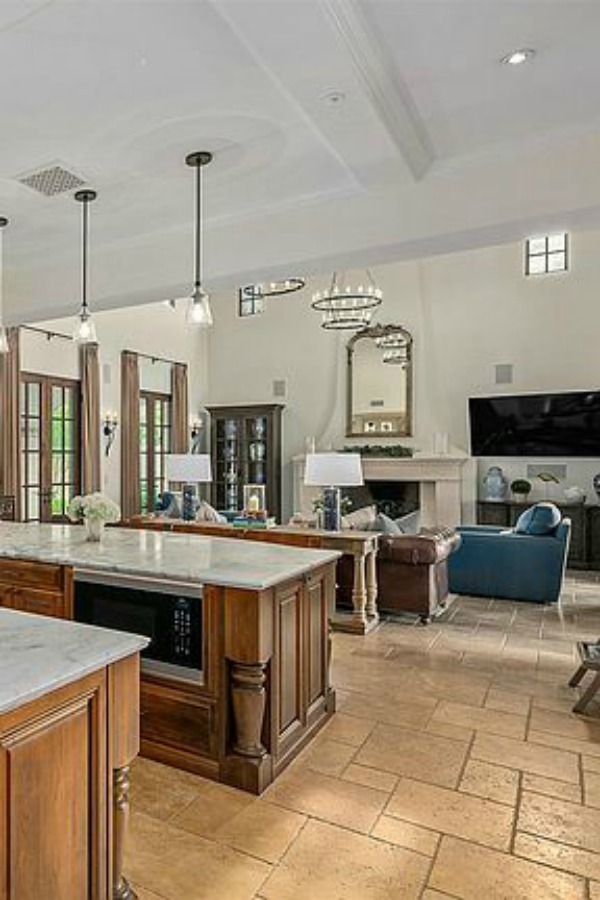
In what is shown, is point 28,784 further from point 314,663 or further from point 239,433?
point 239,433

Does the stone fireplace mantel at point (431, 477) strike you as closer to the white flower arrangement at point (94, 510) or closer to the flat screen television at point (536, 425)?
the flat screen television at point (536, 425)

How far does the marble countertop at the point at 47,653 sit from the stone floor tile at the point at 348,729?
5.80 feet

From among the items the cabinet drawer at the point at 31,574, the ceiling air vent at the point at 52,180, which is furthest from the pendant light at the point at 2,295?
the cabinet drawer at the point at 31,574

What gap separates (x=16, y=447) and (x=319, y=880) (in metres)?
6.57

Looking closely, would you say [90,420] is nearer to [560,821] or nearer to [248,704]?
[248,704]

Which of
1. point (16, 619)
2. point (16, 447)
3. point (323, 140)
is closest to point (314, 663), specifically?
point (16, 619)

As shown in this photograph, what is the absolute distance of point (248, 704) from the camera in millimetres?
2553

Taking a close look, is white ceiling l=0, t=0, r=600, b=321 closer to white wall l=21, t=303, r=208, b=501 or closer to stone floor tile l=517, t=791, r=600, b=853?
stone floor tile l=517, t=791, r=600, b=853

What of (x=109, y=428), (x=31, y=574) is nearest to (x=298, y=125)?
(x=31, y=574)

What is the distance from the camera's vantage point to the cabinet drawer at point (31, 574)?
311 cm

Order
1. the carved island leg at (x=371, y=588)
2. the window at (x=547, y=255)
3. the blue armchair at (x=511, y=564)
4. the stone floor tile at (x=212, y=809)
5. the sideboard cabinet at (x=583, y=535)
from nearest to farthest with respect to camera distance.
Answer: the stone floor tile at (x=212, y=809) → the carved island leg at (x=371, y=588) → the blue armchair at (x=511, y=564) → the sideboard cabinet at (x=583, y=535) → the window at (x=547, y=255)

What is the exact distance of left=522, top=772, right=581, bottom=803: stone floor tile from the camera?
254 centimetres

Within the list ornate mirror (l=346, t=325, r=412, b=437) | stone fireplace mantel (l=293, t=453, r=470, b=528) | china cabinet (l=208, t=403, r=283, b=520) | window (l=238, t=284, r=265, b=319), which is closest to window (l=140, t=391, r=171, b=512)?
china cabinet (l=208, t=403, r=283, b=520)

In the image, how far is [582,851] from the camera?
2.17 metres
